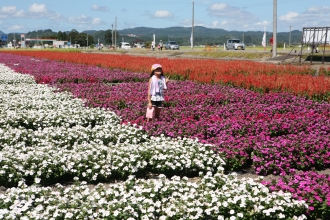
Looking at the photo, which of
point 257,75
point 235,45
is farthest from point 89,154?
point 235,45

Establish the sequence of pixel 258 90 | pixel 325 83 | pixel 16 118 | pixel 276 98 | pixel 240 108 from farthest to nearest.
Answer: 1. pixel 258 90
2. pixel 325 83
3. pixel 276 98
4. pixel 240 108
5. pixel 16 118

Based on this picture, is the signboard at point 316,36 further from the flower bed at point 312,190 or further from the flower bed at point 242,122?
the flower bed at point 312,190

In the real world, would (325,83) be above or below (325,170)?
above

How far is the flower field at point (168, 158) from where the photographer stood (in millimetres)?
5617

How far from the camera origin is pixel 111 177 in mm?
7574

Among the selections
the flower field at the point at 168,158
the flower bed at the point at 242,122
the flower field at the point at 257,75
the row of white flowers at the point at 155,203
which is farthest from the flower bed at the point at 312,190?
the flower field at the point at 257,75

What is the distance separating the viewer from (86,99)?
48.2ft

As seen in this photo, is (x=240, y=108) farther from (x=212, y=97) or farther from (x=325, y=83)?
(x=325, y=83)

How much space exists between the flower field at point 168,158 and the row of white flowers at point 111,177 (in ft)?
0.06

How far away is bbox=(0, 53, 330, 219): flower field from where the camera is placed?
5617 millimetres

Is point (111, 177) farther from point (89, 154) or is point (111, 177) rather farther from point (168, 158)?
point (168, 158)

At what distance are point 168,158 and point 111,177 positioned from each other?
3.54ft

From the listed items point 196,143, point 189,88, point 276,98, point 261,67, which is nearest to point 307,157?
point 196,143

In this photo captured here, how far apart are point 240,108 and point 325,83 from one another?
4.61 metres
